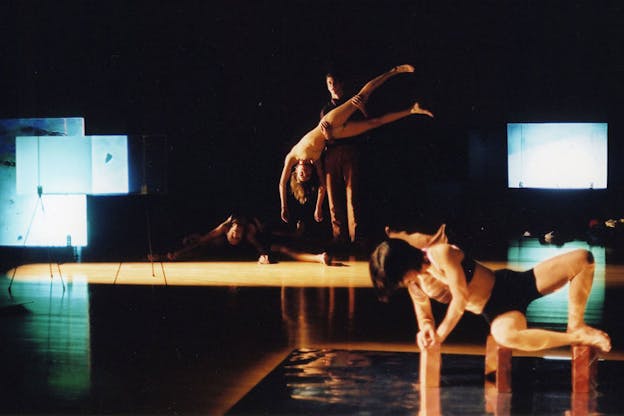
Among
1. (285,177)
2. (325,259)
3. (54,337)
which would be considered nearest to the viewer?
(54,337)

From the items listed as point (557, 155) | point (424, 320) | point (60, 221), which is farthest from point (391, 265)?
point (557, 155)

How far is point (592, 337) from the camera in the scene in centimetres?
334

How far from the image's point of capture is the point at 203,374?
3.95 metres

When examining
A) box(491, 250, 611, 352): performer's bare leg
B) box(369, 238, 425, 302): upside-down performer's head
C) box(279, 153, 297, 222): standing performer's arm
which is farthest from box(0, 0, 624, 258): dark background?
box(491, 250, 611, 352): performer's bare leg

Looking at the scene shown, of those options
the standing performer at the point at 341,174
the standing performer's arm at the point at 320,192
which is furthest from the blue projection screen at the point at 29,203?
the standing performer at the point at 341,174

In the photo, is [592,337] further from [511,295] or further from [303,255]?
[303,255]

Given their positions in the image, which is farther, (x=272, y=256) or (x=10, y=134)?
(x=10, y=134)

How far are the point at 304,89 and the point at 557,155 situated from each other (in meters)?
3.91

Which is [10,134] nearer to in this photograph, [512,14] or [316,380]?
[512,14]

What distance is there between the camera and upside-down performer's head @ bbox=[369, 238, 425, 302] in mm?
3195

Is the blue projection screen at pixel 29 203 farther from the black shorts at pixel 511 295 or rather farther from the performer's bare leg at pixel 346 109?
the black shorts at pixel 511 295

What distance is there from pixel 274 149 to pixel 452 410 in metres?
6.84

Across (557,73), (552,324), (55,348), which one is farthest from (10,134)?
(552,324)

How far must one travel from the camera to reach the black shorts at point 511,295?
3.40 m
